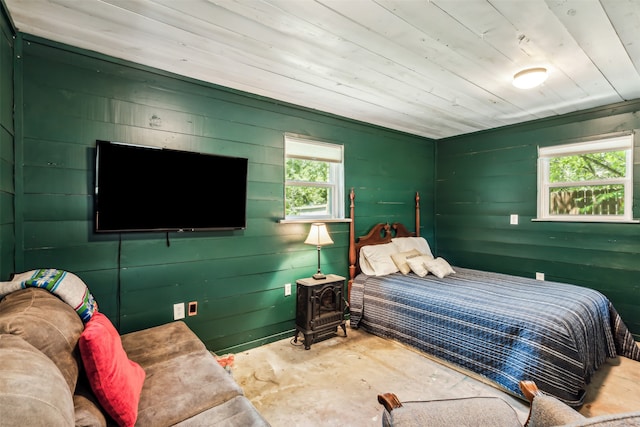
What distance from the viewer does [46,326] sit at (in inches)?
46.3

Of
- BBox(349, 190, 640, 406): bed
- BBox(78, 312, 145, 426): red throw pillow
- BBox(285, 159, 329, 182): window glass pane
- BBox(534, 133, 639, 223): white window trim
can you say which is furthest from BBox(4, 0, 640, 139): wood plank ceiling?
BBox(349, 190, 640, 406): bed

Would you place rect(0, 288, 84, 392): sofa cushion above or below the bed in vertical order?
above

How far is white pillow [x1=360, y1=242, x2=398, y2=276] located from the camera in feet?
11.7

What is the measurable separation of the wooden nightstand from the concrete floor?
0.46ft

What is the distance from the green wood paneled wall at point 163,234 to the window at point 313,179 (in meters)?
0.12

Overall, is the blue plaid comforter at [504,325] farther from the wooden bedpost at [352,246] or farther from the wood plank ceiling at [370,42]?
the wood plank ceiling at [370,42]

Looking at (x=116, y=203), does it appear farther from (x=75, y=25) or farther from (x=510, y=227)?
(x=510, y=227)

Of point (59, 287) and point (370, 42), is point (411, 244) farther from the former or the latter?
point (59, 287)

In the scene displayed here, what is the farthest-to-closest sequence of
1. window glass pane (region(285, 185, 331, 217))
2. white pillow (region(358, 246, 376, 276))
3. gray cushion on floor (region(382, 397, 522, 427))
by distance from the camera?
white pillow (region(358, 246, 376, 276)) → window glass pane (region(285, 185, 331, 217)) → gray cushion on floor (region(382, 397, 522, 427))

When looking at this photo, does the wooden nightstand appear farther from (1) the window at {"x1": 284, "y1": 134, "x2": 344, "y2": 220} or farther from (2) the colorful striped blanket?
(2) the colorful striped blanket

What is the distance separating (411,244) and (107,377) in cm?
354

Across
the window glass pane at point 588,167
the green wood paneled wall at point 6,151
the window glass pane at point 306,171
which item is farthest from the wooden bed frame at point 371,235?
the green wood paneled wall at point 6,151

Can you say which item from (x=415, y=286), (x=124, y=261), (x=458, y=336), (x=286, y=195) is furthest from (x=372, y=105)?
(x=124, y=261)

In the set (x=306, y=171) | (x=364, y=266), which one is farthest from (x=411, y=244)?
(x=306, y=171)
